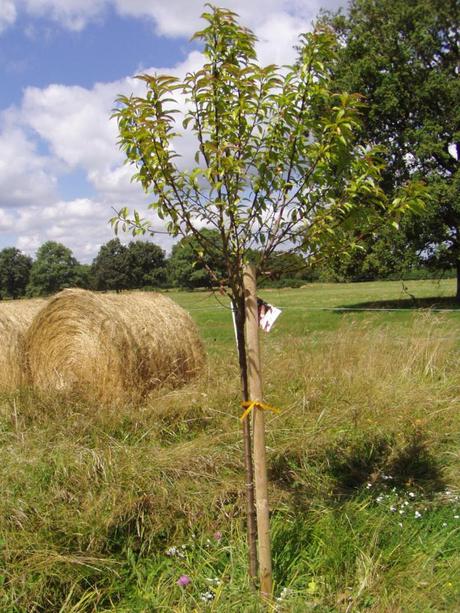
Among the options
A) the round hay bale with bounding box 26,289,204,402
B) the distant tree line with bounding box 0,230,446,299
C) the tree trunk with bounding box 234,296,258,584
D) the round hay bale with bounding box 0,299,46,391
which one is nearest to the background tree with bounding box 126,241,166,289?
the distant tree line with bounding box 0,230,446,299

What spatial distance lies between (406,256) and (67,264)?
46.9 meters

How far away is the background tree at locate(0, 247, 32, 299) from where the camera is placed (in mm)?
59122

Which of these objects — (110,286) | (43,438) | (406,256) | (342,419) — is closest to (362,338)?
(342,419)

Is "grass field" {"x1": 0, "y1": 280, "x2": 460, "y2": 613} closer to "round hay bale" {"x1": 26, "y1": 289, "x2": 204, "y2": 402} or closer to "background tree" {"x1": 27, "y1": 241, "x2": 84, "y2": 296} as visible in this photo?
"round hay bale" {"x1": 26, "y1": 289, "x2": 204, "y2": 402}

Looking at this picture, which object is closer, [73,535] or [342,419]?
[73,535]

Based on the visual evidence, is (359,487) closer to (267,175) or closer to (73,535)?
(73,535)

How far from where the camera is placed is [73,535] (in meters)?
3.55

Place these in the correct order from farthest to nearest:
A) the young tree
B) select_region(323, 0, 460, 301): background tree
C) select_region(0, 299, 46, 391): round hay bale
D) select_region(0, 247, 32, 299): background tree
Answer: select_region(0, 247, 32, 299): background tree → select_region(323, 0, 460, 301): background tree → select_region(0, 299, 46, 391): round hay bale → the young tree

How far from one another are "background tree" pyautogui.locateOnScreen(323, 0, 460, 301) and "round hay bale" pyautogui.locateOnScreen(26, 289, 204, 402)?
14004 millimetres

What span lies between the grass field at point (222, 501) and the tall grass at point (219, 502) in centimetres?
1

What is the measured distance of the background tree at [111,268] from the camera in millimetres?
51000

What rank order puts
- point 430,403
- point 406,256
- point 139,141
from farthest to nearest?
point 406,256, point 430,403, point 139,141

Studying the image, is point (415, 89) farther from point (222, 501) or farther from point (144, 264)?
point (144, 264)

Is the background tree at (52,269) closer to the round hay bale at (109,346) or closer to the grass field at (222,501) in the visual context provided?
the round hay bale at (109,346)
